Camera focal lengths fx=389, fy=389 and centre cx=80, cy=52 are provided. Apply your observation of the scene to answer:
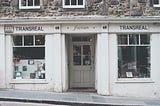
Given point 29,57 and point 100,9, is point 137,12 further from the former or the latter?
point 29,57

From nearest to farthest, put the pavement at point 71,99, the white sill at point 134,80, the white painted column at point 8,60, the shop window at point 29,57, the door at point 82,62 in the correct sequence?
1. the pavement at point 71,99
2. the white sill at point 134,80
3. the white painted column at point 8,60
4. the shop window at point 29,57
5. the door at point 82,62

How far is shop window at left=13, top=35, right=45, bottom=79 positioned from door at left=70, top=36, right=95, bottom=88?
2.00 m

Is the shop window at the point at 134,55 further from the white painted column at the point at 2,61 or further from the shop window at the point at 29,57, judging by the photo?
the white painted column at the point at 2,61

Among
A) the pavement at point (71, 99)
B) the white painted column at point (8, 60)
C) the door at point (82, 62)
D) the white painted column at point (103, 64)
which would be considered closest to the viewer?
the pavement at point (71, 99)

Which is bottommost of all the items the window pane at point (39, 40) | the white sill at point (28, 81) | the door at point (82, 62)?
the white sill at point (28, 81)

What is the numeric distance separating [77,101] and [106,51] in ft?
10.7

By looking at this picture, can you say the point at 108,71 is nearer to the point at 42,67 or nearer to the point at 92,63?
the point at 92,63

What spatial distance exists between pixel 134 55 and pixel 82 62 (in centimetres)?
288

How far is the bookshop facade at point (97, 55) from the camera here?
1778 centimetres

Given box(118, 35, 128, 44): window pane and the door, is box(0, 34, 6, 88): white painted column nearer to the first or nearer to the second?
the door

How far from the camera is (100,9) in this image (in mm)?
17906

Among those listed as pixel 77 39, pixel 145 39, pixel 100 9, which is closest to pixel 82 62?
pixel 77 39

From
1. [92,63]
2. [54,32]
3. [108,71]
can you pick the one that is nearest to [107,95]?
[108,71]

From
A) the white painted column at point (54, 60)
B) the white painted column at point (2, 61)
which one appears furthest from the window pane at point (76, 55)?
the white painted column at point (2, 61)
